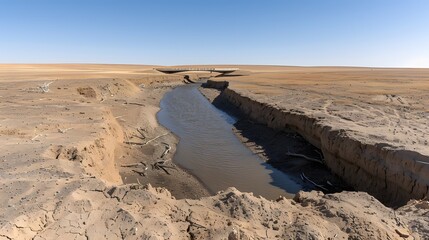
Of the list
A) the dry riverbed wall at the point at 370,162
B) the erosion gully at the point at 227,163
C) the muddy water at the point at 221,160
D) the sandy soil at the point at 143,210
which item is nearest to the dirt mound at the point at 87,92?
the muddy water at the point at 221,160

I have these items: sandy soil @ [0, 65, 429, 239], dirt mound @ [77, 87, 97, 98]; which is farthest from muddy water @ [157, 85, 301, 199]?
dirt mound @ [77, 87, 97, 98]

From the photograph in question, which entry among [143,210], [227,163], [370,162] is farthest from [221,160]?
[143,210]

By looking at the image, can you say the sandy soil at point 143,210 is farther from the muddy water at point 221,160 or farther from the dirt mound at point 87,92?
the dirt mound at point 87,92

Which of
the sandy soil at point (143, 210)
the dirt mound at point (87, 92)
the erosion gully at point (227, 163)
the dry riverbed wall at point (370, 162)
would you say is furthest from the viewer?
the dirt mound at point (87, 92)

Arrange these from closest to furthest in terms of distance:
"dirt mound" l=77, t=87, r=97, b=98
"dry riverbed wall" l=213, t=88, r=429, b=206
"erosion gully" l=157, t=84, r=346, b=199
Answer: "dry riverbed wall" l=213, t=88, r=429, b=206 < "erosion gully" l=157, t=84, r=346, b=199 < "dirt mound" l=77, t=87, r=97, b=98

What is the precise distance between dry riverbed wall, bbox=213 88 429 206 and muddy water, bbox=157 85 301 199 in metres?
1.65

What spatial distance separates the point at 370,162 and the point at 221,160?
5.45m

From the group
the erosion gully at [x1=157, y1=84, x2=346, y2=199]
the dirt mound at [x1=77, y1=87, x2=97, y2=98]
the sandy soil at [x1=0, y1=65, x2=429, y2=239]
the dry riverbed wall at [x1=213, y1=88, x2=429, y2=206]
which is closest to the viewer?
the sandy soil at [x1=0, y1=65, x2=429, y2=239]

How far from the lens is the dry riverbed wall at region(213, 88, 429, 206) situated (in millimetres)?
6777

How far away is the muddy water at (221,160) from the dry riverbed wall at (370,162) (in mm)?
1654

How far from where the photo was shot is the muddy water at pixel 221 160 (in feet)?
31.2

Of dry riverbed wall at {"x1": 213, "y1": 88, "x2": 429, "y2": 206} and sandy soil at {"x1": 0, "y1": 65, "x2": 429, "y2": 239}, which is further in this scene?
dry riverbed wall at {"x1": 213, "y1": 88, "x2": 429, "y2": 206}

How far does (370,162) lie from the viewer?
8.01 m

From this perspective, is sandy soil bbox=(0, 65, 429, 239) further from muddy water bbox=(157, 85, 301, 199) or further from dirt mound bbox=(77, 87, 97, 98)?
dirt mound bbox=(77, 87, 97, 98)
